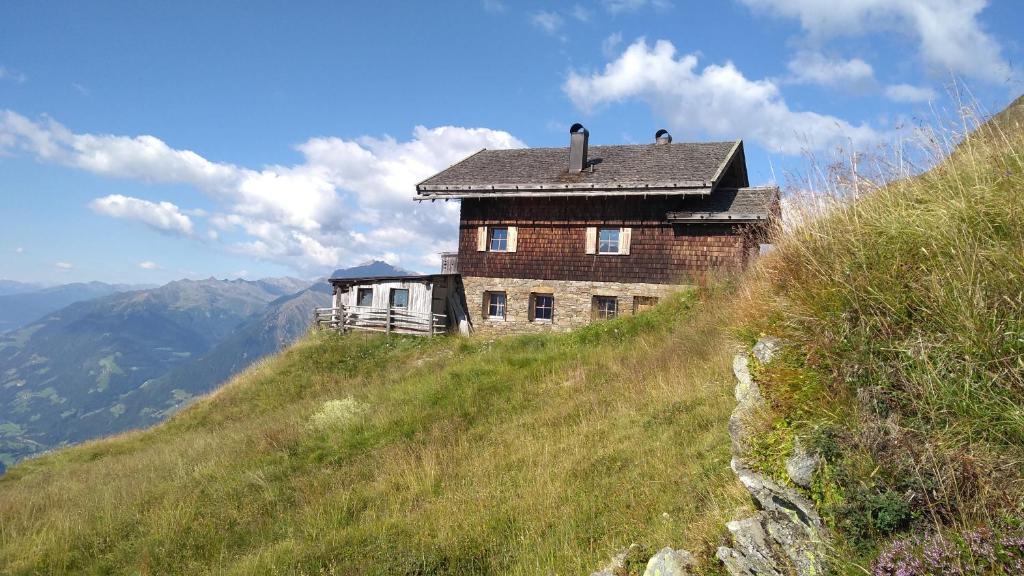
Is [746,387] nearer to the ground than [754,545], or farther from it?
farther from it

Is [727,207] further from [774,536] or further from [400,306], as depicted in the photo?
[774,536]

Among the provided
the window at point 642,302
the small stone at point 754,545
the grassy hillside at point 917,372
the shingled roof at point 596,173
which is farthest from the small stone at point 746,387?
the window at point 642,302

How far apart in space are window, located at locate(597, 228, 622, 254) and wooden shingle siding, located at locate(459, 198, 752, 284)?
0.21 meters

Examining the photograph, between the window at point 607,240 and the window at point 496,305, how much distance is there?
15.8 feet

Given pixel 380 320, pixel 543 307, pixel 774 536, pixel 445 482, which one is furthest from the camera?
pixel 380 320

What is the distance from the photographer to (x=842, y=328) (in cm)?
386

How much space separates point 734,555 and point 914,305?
218 cm

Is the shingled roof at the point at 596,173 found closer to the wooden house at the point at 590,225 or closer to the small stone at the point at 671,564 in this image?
the wooden house at the point at 590,225

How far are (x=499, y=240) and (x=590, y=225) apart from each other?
13.5 feet

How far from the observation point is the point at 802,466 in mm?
3316

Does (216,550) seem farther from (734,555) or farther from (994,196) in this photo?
(994,196)

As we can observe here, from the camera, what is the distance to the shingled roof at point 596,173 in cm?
1947

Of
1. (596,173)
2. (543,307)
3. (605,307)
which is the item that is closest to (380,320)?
(543,307)

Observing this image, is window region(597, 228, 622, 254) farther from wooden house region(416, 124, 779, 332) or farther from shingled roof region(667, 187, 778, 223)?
shingled roof region(667, 187, 778, 223)
